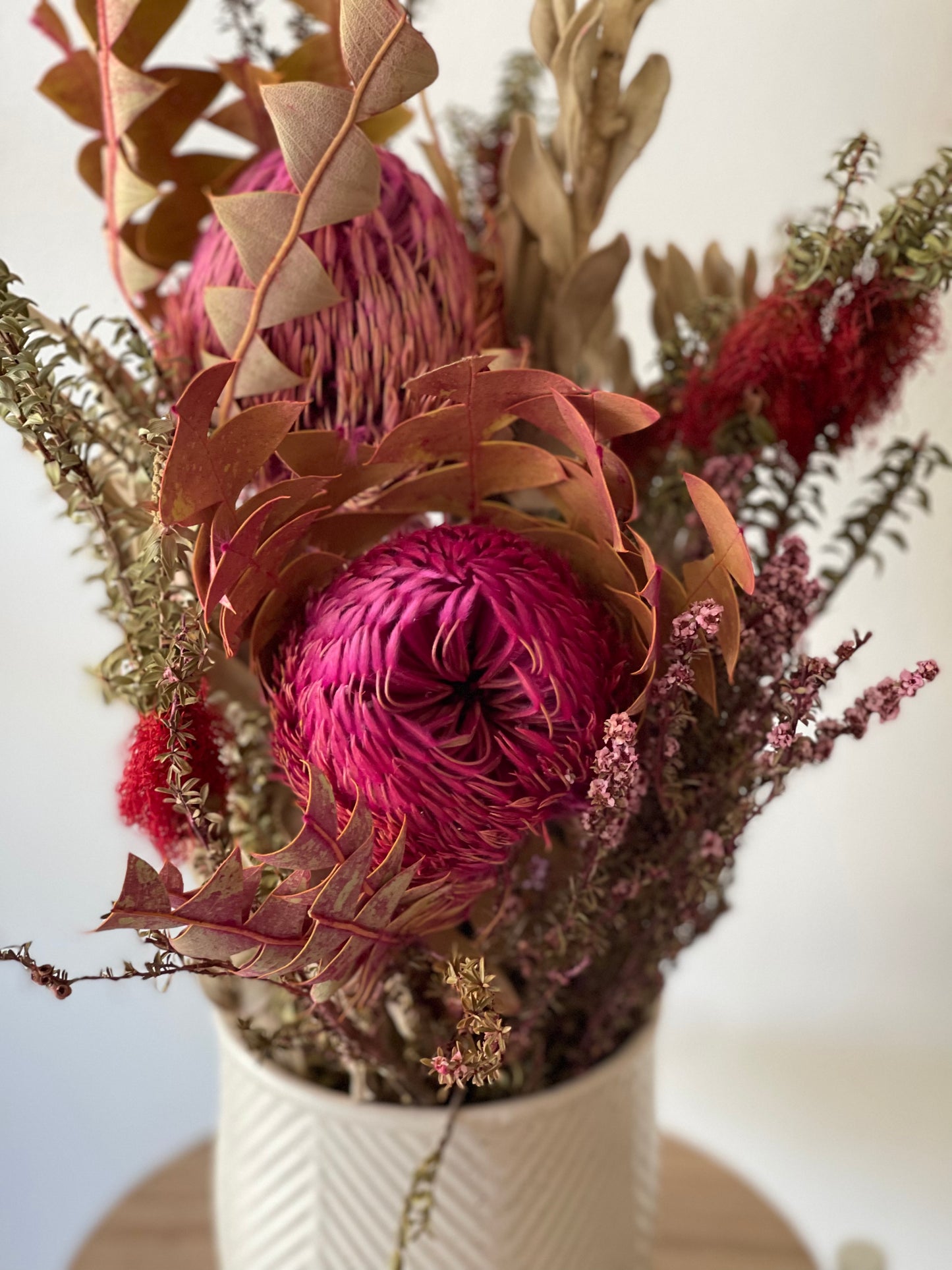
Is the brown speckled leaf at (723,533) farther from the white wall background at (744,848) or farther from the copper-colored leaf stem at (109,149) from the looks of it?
the white wall background at (744,848)

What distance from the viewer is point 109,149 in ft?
0.89

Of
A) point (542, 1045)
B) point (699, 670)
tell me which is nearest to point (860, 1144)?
point (542, 1045)

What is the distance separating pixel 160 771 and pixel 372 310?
0.10m

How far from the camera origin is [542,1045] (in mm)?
309

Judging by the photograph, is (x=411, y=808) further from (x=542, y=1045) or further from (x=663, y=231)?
(x=663, y=231)

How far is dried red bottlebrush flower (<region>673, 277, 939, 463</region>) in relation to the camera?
0.26 metres

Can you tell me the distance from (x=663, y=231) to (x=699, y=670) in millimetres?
361

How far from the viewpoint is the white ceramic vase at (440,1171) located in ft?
0.99

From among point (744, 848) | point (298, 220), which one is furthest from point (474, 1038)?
point (744, 848)

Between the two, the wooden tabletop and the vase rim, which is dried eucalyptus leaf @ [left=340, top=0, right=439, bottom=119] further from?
the wooden tabletop

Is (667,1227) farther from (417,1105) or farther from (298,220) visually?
(298,220)

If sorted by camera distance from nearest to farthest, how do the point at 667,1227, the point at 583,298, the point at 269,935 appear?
the point at 269,935
the point at 583,298
the point at 667,1227

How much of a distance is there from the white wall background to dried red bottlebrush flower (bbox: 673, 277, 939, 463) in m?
0.17

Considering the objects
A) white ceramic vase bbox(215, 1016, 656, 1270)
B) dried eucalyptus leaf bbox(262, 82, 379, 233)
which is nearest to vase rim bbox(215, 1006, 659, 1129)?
white ceramic vase bbox(215, 1016, 656, 1270)
